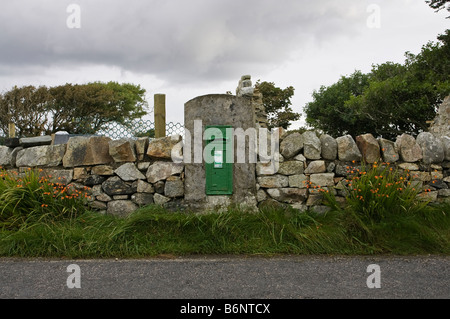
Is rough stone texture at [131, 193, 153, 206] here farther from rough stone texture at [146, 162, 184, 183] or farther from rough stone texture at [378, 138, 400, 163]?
rough stone texture at [378, 138, 400, 163]

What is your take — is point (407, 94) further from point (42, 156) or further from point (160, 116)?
point (42, 156)

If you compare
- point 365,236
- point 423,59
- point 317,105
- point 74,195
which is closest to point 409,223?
point 365,236

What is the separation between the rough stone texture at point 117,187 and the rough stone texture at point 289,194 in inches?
82.8

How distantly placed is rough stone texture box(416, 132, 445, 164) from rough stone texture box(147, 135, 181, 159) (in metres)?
3.71

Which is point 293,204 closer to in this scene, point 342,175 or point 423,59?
point 342,175

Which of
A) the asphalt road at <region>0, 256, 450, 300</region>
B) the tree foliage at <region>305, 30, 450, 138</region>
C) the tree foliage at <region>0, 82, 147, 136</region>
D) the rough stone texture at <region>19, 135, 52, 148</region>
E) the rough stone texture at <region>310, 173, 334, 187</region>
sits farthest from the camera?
the tree foliage at <region>0, 82, 147, 136</region>

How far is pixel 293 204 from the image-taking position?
550 centimetres

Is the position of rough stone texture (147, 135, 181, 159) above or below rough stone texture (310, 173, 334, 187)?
above

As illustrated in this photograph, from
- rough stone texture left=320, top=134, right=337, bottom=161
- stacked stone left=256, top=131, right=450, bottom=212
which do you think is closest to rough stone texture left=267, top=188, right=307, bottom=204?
stacked stone left=256, top=131, right=450, bottom=212

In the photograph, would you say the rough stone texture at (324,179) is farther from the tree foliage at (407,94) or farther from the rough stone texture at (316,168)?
the tree foliage at (407,94)

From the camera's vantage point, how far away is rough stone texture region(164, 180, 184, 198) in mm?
5496

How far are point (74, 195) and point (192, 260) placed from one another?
7.17 ft

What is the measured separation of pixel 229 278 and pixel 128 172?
2.63 metres

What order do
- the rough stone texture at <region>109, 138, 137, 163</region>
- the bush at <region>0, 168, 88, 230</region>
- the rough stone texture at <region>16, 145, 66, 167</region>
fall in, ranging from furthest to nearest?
the rough stone texture at <region>16, 145, 66, 167</region> < the rough stone texture at <region>109, 138, 137, 163</region> < the bush at <region>0, 168, 88, 230</region>
